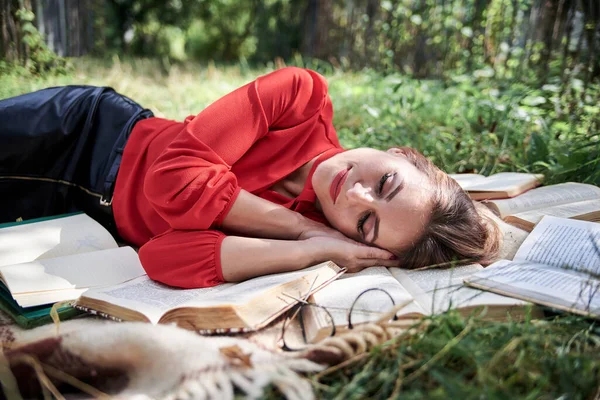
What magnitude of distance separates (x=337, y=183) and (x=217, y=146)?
0.55 meters

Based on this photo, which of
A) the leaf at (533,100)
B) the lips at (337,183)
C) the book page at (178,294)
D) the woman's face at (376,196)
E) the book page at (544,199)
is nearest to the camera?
the book page at (178,294)

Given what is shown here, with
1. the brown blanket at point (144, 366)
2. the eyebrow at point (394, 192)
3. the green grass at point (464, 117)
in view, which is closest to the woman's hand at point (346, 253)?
the eyebrow at point (394, 192)

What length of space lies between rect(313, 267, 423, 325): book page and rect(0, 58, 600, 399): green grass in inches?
7.5

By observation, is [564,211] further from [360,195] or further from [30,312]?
[30,312]

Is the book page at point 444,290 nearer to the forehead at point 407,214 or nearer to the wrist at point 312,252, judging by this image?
the forehead at point 407,214

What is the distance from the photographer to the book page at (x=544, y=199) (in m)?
2.66

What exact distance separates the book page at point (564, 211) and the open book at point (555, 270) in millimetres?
98

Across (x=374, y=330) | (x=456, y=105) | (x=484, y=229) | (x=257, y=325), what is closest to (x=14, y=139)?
(x=257, y=325)

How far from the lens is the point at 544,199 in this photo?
2.72 metres

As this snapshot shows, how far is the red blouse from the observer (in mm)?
2176

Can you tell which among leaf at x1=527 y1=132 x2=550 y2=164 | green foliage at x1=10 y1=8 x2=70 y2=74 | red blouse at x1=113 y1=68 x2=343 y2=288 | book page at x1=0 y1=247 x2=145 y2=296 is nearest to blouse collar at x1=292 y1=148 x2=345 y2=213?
red blouse at x1=113 y1=68 x2=343 y2=288

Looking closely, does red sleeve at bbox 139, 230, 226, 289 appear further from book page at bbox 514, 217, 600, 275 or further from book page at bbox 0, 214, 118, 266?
book page at bbox 514, 217, 600, 275

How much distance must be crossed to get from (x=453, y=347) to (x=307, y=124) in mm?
1451

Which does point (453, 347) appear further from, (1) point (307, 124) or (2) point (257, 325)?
(1) point (307, 124)
